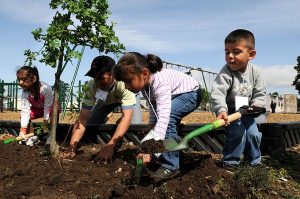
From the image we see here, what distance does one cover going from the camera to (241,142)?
3578 mm

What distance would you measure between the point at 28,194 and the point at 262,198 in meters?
1.67

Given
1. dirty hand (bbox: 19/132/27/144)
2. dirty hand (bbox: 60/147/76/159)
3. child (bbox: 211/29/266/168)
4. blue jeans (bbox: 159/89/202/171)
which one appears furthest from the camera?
dirty hand (bbox: 19/132/27/144)

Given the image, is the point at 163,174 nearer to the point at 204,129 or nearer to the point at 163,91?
the point at 204,129

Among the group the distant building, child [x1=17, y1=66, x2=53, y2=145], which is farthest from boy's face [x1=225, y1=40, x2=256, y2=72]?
the distant building

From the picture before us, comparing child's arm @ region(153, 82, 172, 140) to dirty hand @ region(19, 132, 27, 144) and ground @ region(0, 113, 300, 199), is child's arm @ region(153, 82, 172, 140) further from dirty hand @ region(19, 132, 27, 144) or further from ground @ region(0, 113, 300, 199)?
dirty hand @ region(19, 132, 27, 144)

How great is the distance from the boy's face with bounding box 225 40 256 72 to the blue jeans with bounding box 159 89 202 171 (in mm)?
433

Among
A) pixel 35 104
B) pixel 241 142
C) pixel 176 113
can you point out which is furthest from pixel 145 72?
pixel 35 104

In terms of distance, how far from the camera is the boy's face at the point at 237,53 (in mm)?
3428

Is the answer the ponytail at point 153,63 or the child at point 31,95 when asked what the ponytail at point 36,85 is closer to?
the child at point 31,95

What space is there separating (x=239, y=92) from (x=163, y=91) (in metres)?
0.71

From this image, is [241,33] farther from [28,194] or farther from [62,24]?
[28,194]

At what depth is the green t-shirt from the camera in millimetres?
4406

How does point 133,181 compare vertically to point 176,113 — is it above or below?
below

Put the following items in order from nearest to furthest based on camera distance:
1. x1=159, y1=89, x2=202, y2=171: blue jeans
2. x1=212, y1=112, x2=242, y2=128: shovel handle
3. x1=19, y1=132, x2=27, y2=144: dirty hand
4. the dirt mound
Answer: the dirt mound
x1=212, y1=112, x2=242, y2=128: shovel handle
x1=159, y1=89, x2=202, y2=171: blue jeans
x1=19, y1=132, x2=27, y2=144: dirty hand
